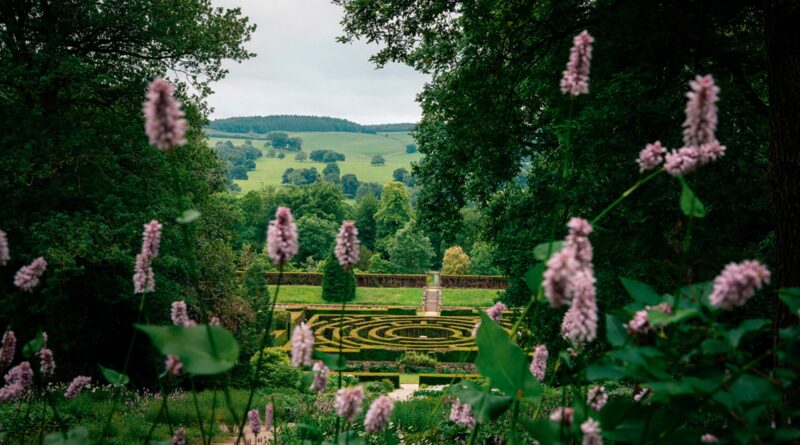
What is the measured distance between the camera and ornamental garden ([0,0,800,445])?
1.64 metres

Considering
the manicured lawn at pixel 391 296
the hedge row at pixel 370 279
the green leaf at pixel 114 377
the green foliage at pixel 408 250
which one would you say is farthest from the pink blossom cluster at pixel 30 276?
the green foliage at pixel 408 250

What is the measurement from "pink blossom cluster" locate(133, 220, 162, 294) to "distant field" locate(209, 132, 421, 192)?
110790 mm

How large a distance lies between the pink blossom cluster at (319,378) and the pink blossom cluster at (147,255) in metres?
0.61

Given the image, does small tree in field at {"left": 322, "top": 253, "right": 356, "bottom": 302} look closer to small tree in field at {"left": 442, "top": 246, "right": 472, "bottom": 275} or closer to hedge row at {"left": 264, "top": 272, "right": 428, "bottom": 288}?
hedge row at {"left": 264, "top": 272, "right": 428, "bottom": 288}

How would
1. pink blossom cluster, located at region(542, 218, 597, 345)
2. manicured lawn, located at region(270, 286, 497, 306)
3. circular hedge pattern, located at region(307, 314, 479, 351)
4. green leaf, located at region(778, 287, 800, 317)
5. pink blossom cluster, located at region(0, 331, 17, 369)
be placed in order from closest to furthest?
pink blossom cluster, located at region(542, 218, 597, 345) < green leaf, located at region(778, 287, 800, 317) < pink blossom cluster, located at region(0, 331, 17, 369) < circular hedge pattern, located at region(307, 314, 479, 351) < manicured lawn, located at region(270, 286, 497, 306)

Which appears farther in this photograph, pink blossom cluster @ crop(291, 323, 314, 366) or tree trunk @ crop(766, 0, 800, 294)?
tree trunk @ crop(766, 0, 800, 294)

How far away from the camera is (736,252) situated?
27.0 feet

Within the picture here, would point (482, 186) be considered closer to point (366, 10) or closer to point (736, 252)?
point (366, 10)

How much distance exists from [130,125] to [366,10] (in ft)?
23.7

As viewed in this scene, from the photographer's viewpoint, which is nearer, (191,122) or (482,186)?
(482,186)

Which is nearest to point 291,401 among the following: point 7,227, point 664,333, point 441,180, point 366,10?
point 441,180

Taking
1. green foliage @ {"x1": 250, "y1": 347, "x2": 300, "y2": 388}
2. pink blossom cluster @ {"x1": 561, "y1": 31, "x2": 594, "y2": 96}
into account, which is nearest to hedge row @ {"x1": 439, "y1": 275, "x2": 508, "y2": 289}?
green foliage @ {"x1": 250, "y1": 347, "x2": 300, "y2": 388}

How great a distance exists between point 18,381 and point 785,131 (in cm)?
497

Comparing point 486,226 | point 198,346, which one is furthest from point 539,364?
point 486,226
